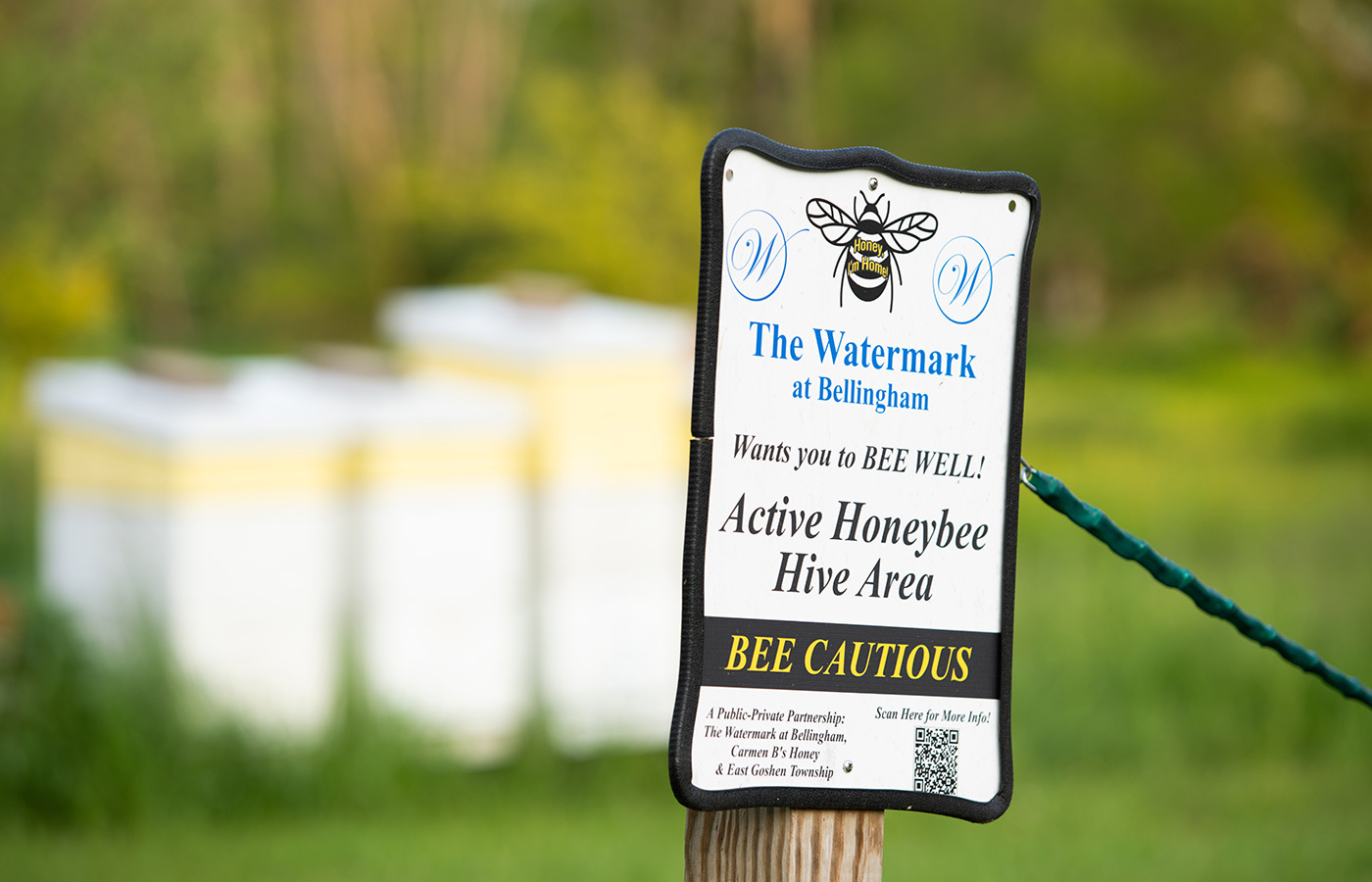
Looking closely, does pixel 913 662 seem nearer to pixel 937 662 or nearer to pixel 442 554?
pixel 937 662

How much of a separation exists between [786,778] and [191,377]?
3.17m

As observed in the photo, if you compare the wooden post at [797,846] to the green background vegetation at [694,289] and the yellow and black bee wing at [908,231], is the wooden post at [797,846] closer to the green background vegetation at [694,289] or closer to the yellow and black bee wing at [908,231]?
the yellow and black bee wing at [908,231]

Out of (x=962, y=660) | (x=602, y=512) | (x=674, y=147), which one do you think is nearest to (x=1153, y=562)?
(x=962, y=660)

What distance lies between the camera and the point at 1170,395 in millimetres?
13125

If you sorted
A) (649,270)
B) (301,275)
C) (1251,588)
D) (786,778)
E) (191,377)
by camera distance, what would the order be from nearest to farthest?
(786,778), (191,377), (1251,588), (649,270), (301,275)

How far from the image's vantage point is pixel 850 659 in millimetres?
1591

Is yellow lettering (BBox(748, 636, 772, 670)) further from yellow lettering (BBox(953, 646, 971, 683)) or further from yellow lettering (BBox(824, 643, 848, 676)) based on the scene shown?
yellow lettering (BBox(953, 646, 971, 683))

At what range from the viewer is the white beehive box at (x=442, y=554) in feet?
14.4

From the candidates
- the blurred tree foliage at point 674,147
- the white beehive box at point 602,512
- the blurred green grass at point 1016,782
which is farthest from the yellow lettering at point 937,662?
the blurred tree foliage at point 674,147

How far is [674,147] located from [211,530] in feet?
32.8

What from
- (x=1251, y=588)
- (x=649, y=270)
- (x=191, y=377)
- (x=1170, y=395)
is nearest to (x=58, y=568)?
(x=191, y=377)

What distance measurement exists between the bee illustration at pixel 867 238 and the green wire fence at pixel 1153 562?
277mm

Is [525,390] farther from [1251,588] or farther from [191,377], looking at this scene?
[1251,588]

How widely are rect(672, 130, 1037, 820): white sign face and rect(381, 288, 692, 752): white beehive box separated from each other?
3144 mm
